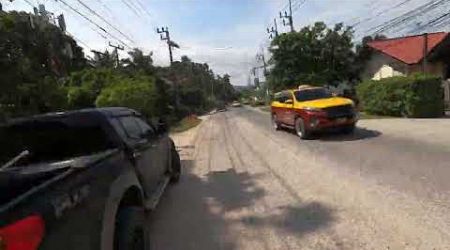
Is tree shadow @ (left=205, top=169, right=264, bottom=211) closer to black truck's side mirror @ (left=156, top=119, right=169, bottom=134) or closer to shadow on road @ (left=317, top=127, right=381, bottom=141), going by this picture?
black truck's side mirror @ (left=156, top=119, right=169, bottom=134)

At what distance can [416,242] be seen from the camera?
17.8 feet

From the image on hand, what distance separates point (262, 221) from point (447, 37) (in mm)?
40035

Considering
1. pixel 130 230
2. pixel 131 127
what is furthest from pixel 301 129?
pixel 130 230

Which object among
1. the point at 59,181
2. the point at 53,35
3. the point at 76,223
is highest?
the point at 53,35

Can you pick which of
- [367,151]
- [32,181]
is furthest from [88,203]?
[367,151]

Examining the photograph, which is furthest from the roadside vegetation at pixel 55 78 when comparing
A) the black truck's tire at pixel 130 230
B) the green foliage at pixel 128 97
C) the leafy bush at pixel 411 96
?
the leafy bush at pixel 411 96

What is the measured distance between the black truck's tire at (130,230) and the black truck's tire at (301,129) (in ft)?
42.0

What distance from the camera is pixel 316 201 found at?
774cm

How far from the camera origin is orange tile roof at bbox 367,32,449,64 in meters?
42.6

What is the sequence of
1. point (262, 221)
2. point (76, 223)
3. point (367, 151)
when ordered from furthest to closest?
point (367, 151) < point (262, 221) < point (76, 223)

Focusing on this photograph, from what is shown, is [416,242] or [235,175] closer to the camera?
[416,242]

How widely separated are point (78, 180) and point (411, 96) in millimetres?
22437

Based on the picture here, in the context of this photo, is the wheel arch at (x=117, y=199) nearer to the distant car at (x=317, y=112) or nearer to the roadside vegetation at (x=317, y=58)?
the distant car at (x=317, y=112)

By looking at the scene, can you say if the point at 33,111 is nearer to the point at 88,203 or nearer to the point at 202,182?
the point at 202,182
